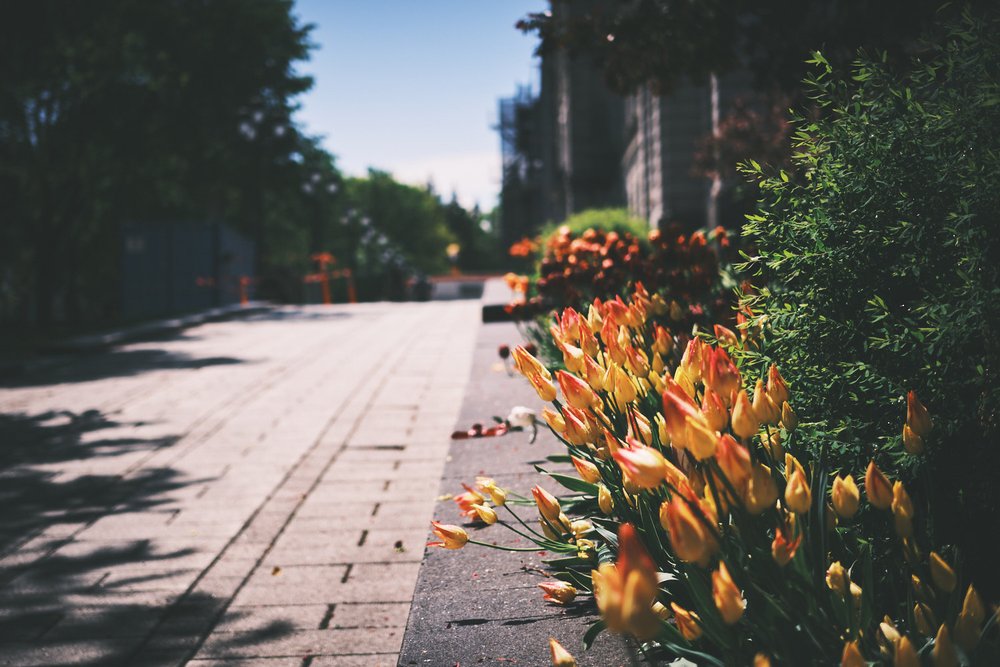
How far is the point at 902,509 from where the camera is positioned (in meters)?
1.70

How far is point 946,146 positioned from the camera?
1.91 meters

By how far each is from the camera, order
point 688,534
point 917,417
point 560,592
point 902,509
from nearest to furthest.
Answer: point 688,534 → point 902,509 → point 917,417 → point 560,592

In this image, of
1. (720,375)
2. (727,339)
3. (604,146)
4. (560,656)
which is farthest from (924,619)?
(604,146)

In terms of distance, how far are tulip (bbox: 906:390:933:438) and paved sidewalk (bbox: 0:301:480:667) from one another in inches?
86.8

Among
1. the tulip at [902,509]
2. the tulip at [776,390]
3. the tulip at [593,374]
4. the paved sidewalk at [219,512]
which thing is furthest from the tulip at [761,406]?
the paved sidewalk at [219,512]

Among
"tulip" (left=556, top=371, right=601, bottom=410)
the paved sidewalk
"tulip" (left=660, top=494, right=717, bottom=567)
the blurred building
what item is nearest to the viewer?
"tulip" (left=660, top=494, right=717, bottom=567)

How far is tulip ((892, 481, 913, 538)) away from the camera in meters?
1.70

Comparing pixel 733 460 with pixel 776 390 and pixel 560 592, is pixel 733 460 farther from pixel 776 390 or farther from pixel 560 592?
pixel 560 592

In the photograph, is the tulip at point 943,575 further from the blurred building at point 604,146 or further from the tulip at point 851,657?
the blurred building at point 604,146

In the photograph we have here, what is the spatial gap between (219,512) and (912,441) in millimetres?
4405

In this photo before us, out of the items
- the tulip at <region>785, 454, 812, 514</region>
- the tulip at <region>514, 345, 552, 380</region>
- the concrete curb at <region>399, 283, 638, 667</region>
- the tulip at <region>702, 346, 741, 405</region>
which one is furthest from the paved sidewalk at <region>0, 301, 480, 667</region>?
the tulip at <region>785, 454, 812, 514</region>

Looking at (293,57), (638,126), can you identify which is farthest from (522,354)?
(293,57)

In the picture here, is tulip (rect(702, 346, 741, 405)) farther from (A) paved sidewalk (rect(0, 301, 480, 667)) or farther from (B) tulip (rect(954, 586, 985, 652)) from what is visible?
(A) paved sidewalk (rect(0, 301, 480, 667))

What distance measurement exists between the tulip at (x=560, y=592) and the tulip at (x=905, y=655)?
42.5 inches
